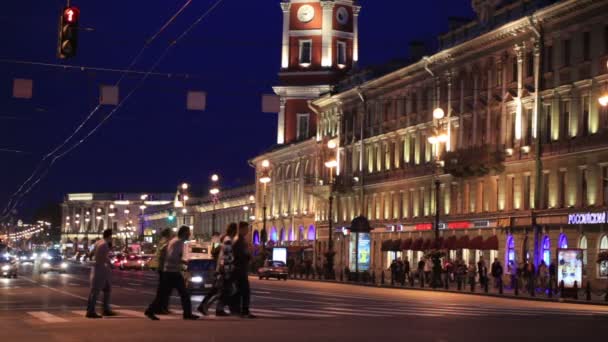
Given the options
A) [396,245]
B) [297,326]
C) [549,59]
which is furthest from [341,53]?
[297,326]

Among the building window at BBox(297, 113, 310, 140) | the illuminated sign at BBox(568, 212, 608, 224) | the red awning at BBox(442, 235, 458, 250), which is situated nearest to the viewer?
the illuminated sign at BBox(568, 212, 608, 224)

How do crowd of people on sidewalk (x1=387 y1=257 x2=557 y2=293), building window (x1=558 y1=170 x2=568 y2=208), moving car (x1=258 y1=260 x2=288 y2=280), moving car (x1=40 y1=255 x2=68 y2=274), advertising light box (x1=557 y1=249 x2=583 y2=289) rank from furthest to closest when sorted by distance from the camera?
moving car (x1=40 y1=255 x2=68 y2=274), moving car (x1=258 y1=260 x2=288 y2=280), building window (x1=558 y1=170 x2=568 y2=208), crowd of people on sidewalk (x1=387 y1=257 x2=557 y2=293), advertising light box (x1=557 y1=249 x2=583 y2=289)

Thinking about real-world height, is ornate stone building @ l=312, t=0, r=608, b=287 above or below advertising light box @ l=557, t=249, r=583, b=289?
above

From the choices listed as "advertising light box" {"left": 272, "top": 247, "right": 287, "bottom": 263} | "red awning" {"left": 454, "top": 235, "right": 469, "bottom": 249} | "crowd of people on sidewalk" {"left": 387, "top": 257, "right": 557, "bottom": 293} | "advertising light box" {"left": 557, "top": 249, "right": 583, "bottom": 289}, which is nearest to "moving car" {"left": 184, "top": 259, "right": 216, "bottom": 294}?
"crowd of people on sidewalk" {"left": 387, "top": 257, "right": 557, "bottom": 293}

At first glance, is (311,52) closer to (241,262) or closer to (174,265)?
(241,262)

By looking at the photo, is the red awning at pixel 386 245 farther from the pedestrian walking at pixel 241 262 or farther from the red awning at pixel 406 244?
the pedestrian walking at pixel 241 262

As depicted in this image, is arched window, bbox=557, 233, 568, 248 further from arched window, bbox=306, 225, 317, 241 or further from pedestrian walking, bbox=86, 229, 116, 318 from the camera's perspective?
arched window, bbox=306, 225, 317, 241

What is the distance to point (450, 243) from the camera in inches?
2987

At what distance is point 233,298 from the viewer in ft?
84.0

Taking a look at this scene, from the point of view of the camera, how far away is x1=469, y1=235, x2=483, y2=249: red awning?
71.4 m

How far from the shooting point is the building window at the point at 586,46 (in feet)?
203

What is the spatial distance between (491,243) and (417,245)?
35.5 ft

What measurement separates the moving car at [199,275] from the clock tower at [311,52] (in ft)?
228

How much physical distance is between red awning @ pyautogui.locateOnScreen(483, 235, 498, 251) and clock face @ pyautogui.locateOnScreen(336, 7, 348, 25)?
5441 centimetres
